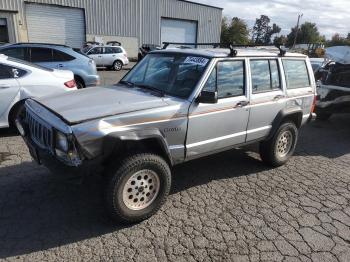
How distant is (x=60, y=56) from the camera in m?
9.20

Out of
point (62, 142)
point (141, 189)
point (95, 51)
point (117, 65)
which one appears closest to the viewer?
point (62, 142)

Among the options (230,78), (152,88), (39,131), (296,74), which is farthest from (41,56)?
(296,74)

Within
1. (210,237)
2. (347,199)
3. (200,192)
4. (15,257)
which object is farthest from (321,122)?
(15,257)

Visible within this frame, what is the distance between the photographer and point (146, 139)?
354cm

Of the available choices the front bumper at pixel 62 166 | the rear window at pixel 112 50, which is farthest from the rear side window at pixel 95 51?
the front bumper at pixel 62 166

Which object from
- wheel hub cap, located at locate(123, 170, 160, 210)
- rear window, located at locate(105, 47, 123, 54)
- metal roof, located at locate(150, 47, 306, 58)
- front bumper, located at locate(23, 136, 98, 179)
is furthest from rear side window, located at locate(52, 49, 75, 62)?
rear window, located at locate(105, 47, 123, 54)

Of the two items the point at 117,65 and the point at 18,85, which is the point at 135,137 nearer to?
the point at 18,85

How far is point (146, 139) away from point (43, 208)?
5.02 feet

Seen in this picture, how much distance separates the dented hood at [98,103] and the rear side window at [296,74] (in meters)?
2.41

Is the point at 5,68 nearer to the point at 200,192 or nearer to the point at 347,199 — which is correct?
the point at 200,192

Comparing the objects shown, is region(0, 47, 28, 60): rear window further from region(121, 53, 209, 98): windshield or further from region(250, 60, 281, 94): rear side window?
region(250, 60, 281, 94): rear side window

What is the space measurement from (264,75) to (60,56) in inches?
253

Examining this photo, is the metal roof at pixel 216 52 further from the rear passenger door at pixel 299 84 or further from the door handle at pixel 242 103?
the door handle at pixel 242 103

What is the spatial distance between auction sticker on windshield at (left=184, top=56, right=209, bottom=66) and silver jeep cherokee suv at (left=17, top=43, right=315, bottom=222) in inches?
0.5
